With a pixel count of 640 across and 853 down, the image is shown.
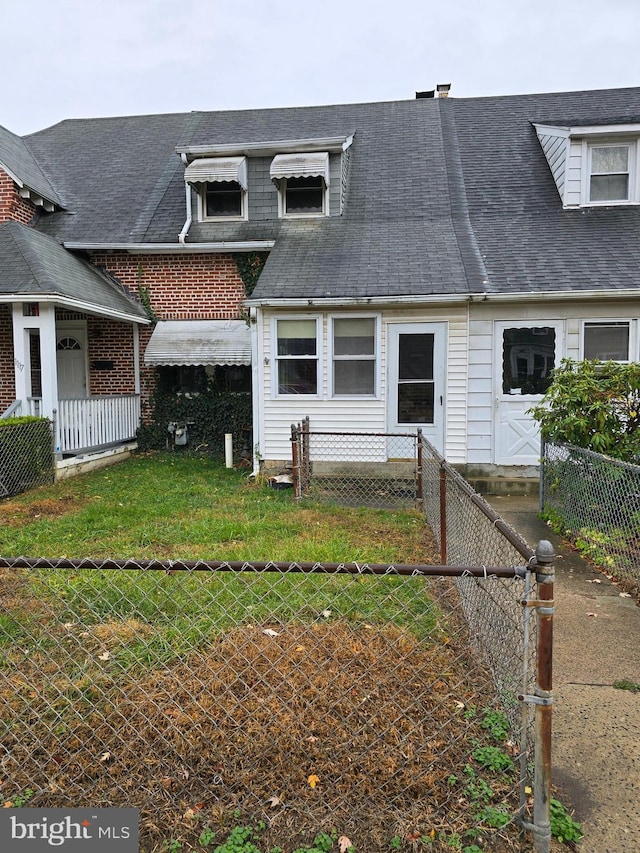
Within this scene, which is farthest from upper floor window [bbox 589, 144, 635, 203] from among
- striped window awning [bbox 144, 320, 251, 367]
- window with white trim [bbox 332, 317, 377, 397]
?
striped window awning [bbox 144, 320, 251, 367]

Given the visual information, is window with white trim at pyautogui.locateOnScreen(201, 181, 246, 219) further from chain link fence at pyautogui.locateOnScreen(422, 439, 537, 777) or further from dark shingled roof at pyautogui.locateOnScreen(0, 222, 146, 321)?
chain link fence at pyautogui.locateOnScreen(422, 439, 537, 777)

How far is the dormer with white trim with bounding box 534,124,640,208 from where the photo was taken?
10.7 metres

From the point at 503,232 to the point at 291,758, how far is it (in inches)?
402

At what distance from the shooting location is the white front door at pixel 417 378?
31.2 feet

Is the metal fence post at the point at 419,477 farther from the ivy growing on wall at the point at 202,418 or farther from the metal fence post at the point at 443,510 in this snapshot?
the ivy growing on wall at the point at 202,418

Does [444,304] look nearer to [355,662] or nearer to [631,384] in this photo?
[631,384]

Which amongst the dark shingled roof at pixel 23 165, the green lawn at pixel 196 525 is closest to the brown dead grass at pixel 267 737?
the green lawn at pixel 196 525

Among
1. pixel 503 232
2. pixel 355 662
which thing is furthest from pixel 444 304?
pixel 355 662

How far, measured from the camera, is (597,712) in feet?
10.1

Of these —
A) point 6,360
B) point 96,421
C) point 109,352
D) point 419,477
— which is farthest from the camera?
point 109,352

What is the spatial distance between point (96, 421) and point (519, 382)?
7.78 metres

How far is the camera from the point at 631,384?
6055mm

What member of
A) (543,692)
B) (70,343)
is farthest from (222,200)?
(543,692)

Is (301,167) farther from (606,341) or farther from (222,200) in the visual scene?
(606,341)
